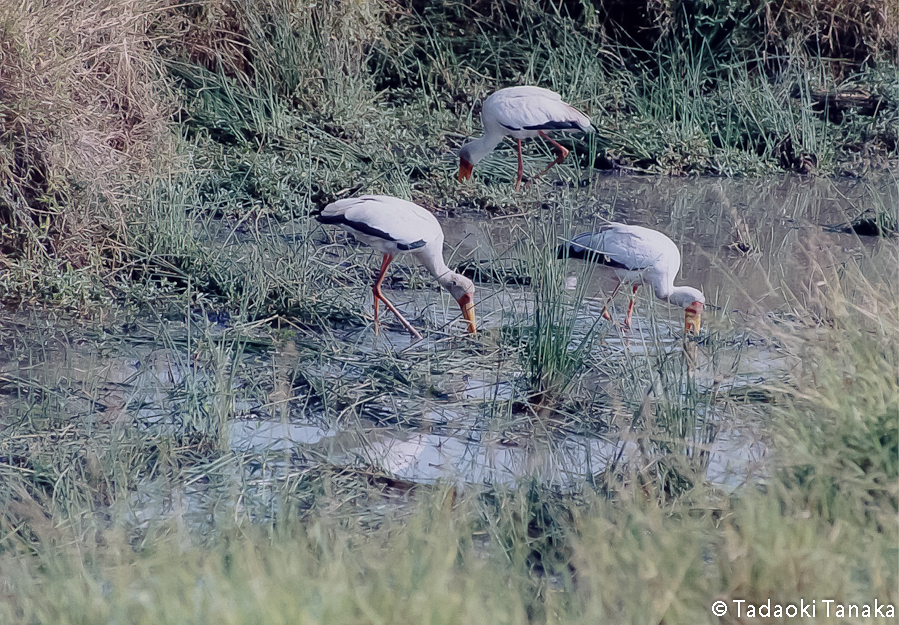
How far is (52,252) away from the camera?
4469 millimetres

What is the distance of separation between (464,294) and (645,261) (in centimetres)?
76

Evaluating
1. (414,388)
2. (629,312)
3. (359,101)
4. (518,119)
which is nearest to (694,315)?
(629,312)

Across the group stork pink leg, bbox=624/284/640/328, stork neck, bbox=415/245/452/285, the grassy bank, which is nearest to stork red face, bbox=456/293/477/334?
stork neck, bbox=415/245/452/285

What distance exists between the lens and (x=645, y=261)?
→ 4098mm

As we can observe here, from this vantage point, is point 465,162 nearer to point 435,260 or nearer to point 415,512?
point 435,260

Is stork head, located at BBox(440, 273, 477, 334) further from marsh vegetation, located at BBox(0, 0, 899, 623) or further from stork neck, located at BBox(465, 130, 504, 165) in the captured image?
stork neck, located at BBox(465, 130, 504, 165)

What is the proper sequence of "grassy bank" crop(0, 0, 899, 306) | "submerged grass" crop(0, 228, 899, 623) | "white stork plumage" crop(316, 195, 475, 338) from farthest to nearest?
"grassy bank" crop(0, 0, 899, 306) → "white stork plumage" crop(316, 195, 475, 338) → "submerged grass" crop(0, 228, 899, 623)

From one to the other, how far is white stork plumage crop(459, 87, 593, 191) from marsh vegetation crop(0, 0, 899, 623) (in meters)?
0.28

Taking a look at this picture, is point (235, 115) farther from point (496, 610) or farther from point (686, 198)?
point (496, 610)

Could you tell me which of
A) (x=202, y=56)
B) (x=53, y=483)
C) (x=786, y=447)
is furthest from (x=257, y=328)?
(x=202, y=56)

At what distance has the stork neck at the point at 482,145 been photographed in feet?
20.6

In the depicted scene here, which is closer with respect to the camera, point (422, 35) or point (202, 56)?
point (202, 56)

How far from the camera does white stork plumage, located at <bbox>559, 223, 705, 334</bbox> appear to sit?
405 cm

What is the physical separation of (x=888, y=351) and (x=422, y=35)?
6609 mm
